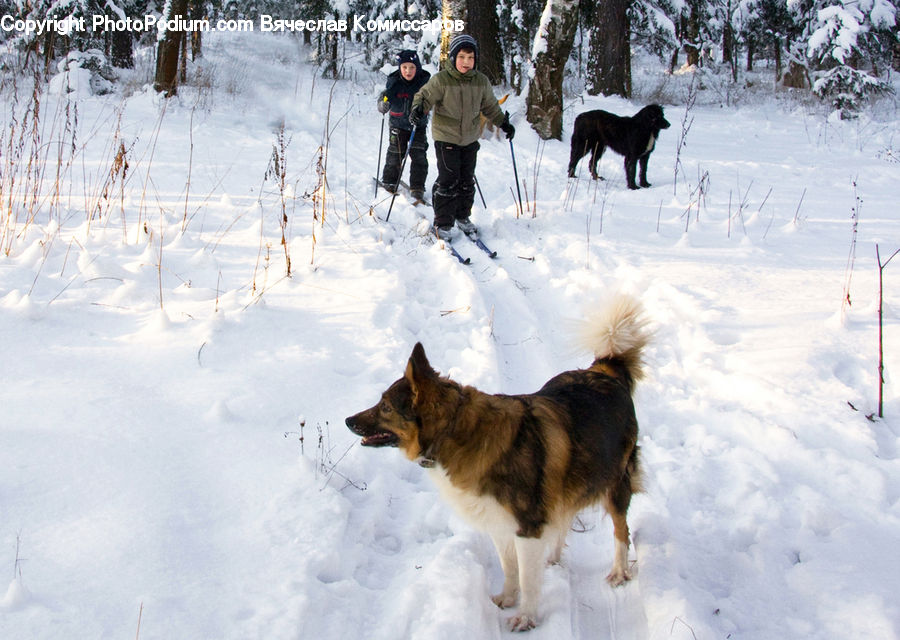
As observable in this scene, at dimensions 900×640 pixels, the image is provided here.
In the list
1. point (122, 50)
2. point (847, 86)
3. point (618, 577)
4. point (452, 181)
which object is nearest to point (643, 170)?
point (452, 181)

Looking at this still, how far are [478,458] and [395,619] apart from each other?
0.76 m

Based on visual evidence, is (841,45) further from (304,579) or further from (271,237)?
(304,579)

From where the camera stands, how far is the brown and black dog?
2.58 m

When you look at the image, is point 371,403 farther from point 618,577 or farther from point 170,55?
point 170,55

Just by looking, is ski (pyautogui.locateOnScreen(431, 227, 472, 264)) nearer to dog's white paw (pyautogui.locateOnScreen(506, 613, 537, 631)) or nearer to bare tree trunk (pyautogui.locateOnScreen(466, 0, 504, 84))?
dog's white paw (pyautogui.locateOnScreen(506, 613, 537, 631))

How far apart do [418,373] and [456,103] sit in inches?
220

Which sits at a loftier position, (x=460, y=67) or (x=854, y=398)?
(x=460, y=67)

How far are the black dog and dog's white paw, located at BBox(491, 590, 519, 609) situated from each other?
8.58m

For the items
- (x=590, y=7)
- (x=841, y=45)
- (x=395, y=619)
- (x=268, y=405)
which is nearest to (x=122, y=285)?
(x=268, y=405)

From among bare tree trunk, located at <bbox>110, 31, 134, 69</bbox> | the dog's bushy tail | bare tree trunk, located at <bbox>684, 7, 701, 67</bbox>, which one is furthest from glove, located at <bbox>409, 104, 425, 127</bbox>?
bare tree trunk, located at <bbox>684, 7, 701, 67</bbox>

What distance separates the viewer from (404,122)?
30.4 ft

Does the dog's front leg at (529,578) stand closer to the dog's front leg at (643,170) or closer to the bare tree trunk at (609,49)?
the dog's front leg at (643,170)

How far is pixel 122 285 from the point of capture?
5.02 meters

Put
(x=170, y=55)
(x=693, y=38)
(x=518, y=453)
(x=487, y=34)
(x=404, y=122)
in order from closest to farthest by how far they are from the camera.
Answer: (x=518, y=453), (x=404, y=122), (x=170, y=55), (x=487, y=34), (x=693, y=38)
